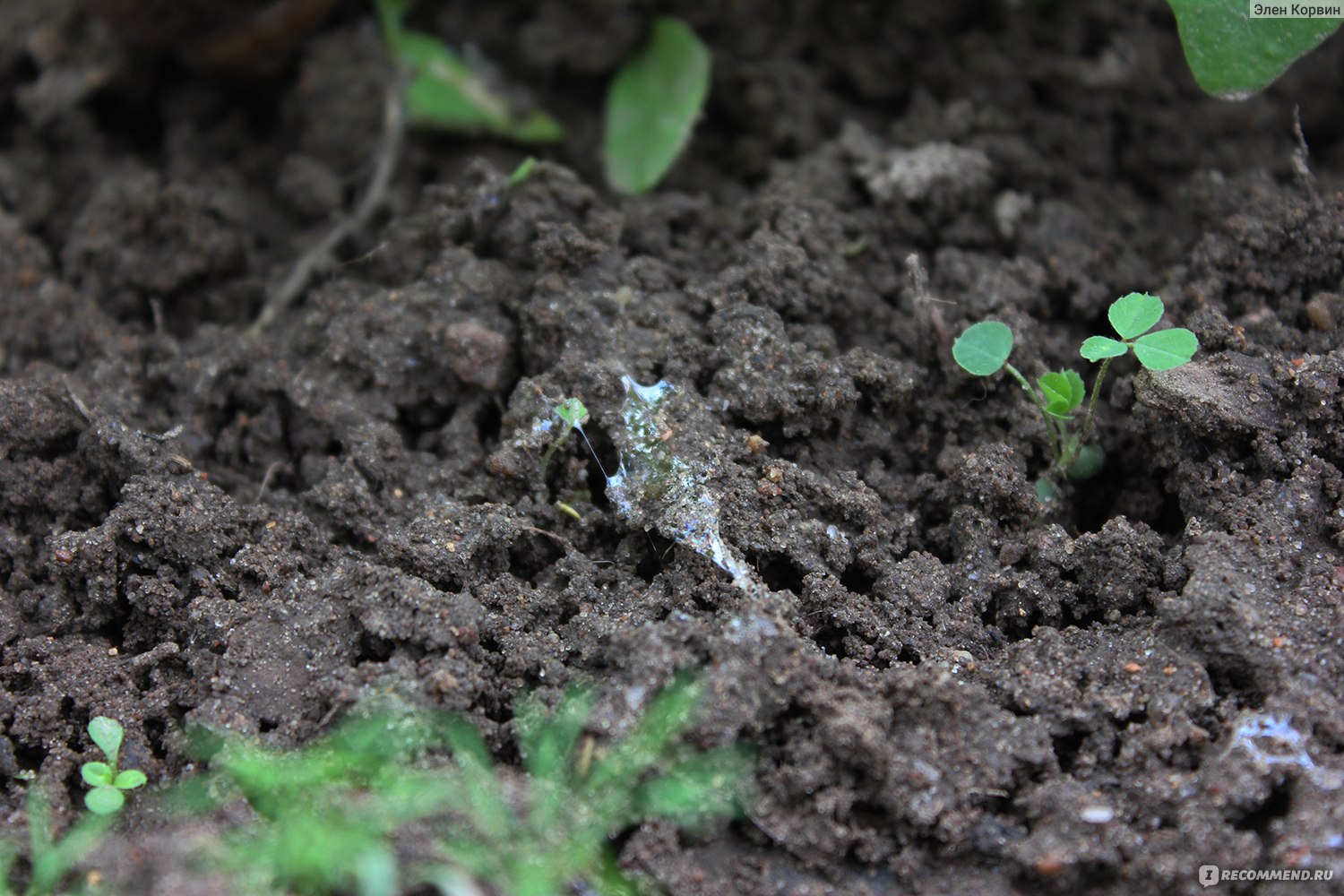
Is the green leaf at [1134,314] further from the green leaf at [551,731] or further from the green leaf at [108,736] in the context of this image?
the green leaf at [108,736]

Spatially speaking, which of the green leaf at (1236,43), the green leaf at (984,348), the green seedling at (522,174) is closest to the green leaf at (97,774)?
the green seedling at (522,174)

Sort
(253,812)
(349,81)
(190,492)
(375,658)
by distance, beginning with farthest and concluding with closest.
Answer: (349,81), (190,492), (375,658), (253,812)

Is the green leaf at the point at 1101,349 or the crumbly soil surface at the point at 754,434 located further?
the green leaf at the point at 1101,349

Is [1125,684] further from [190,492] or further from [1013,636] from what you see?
[190,492]

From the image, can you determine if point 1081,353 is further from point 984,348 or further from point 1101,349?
point 984,348

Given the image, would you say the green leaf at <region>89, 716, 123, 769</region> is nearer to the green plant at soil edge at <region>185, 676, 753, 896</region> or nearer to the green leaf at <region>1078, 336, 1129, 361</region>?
the green plant at soil edge at <region>185, 676, 753, 896</region>

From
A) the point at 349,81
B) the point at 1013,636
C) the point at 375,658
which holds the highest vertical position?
the point at 349,81

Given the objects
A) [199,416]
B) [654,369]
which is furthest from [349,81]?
[654,369]
